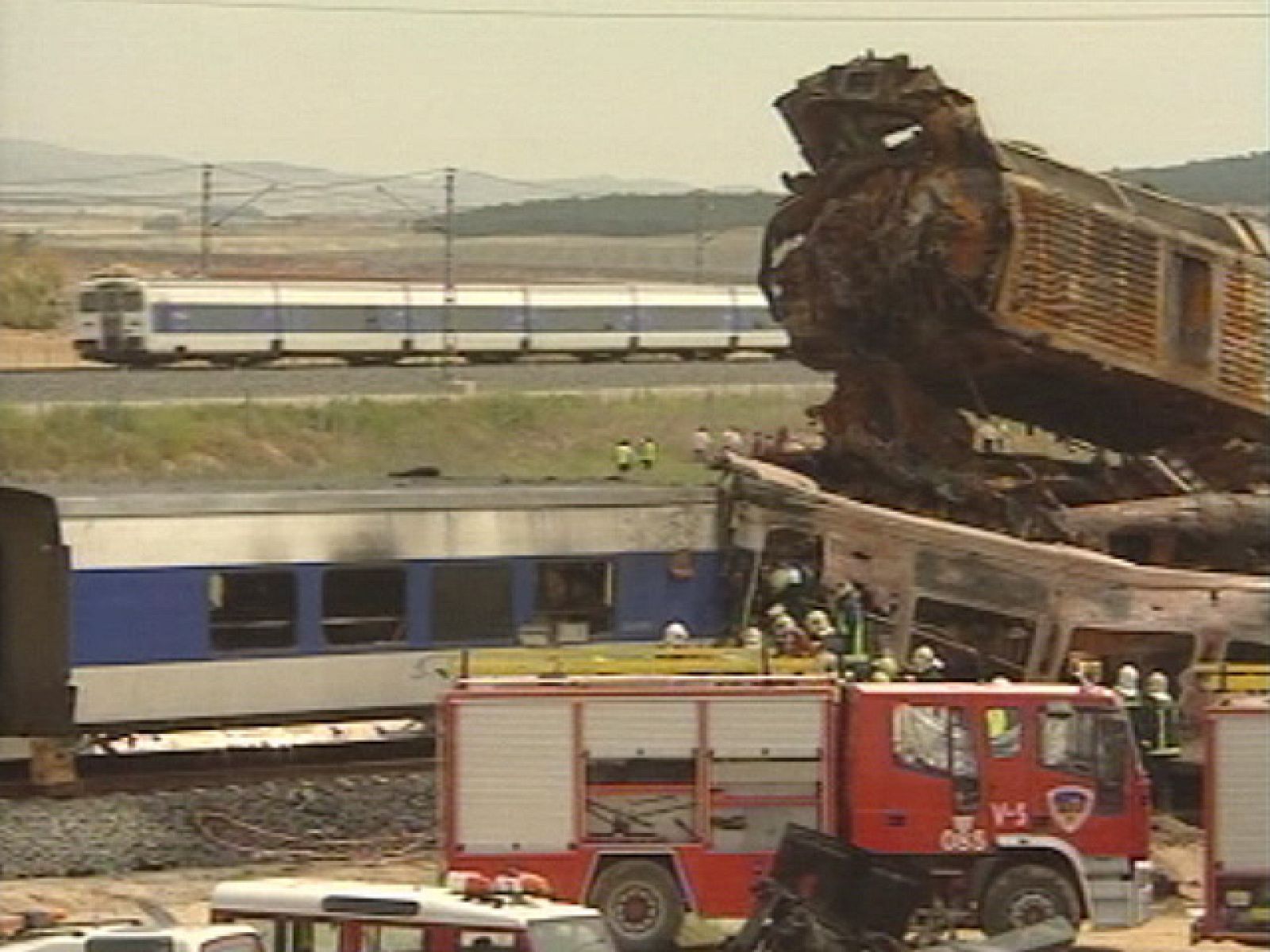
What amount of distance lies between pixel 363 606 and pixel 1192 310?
6.03 metres

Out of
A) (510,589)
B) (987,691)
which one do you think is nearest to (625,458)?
(510,589)

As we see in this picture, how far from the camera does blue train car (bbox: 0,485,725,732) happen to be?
1412 cm

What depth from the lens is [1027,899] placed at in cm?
1093

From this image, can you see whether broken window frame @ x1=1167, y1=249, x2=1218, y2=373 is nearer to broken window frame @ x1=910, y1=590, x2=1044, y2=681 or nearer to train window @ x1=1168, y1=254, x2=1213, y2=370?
train window @ x1=1168, y1=254, x2=1213, y2=370

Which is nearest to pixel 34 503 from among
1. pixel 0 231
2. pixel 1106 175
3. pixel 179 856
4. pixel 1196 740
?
pixel 0 231

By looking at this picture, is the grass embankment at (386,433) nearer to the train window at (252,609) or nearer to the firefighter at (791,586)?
the firefighter at (791,586)

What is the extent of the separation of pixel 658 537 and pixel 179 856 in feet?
14.8

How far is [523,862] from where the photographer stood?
35.7ft

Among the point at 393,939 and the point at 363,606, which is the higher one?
the point at 363,606

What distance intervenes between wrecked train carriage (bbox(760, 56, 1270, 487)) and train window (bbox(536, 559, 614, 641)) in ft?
7.98

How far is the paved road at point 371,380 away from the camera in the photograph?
33.5m

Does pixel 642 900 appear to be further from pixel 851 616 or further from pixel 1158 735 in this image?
pixel 851 616

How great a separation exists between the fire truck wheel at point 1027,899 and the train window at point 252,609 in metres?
5.33

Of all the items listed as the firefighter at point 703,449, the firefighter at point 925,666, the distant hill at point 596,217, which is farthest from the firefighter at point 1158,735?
the distant hill at point 596,217
